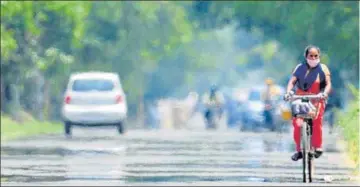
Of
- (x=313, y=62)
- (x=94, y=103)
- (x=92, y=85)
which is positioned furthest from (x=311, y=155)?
(x=92, y=85)

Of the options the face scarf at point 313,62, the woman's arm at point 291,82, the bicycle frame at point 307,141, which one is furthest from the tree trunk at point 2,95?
the face scarf at point 313,62

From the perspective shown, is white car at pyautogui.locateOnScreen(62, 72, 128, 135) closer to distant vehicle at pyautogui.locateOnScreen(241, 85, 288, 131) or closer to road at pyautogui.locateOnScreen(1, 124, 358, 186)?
road at pyautogui.locateOnScreen(1, 124, 358, 186)

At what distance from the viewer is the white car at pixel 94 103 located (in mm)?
42031

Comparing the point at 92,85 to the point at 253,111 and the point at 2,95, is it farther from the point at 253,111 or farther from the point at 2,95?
the point at 2,95

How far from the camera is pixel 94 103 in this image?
4212cm

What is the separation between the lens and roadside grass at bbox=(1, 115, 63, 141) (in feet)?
139

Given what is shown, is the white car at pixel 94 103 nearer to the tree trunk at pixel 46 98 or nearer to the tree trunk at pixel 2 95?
the tree trunk at pixel 2 95

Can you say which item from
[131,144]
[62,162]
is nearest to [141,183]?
[62,162]

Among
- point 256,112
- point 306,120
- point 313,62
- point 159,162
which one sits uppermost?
point 313,62

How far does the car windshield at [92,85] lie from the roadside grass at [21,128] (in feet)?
6.43

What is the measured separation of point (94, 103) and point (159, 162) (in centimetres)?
1432

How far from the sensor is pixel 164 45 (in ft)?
245

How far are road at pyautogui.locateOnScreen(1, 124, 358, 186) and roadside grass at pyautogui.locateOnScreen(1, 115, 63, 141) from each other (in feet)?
10.2

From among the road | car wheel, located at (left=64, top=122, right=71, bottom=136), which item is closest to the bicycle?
the road
